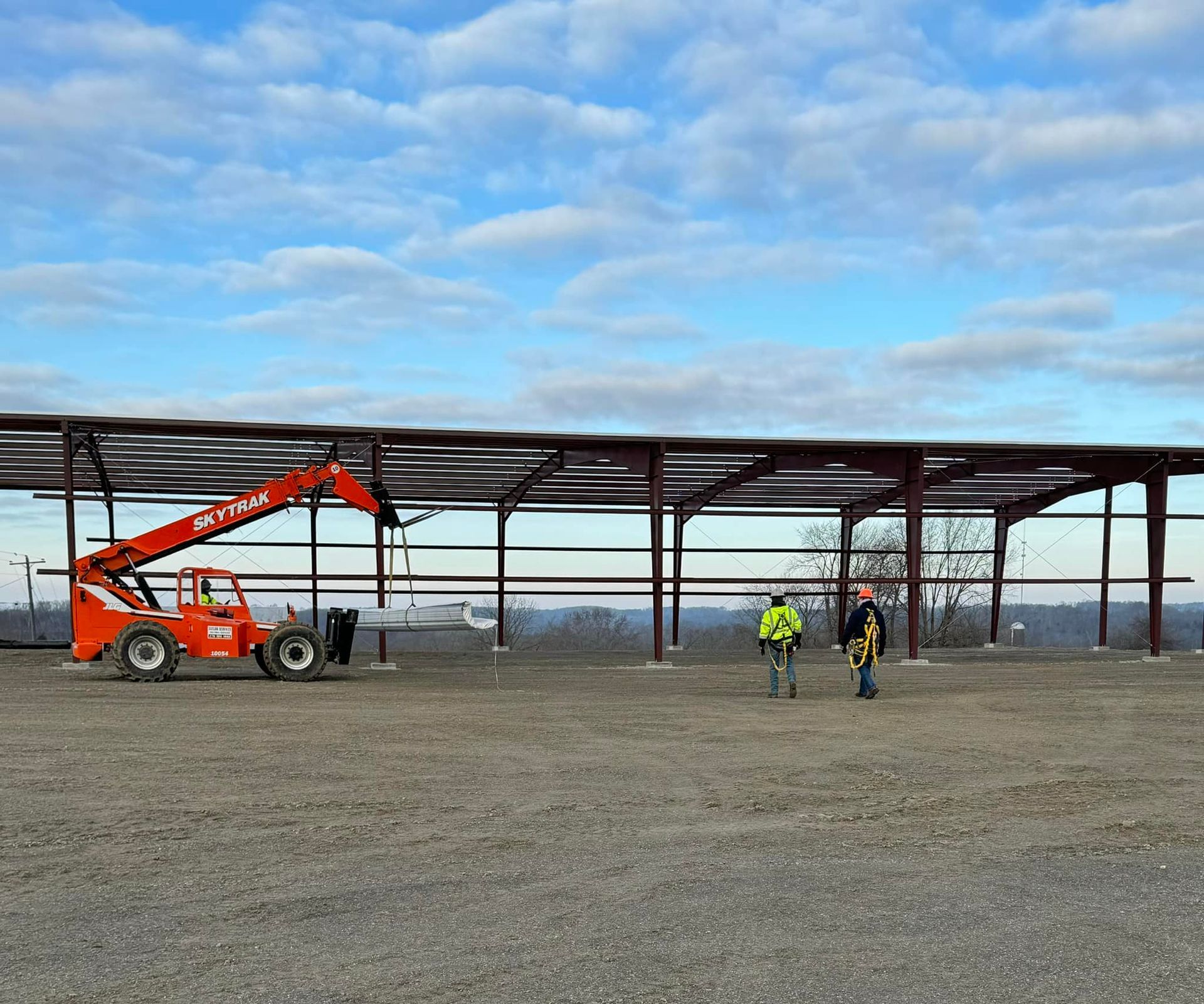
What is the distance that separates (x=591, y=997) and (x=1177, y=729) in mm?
12677

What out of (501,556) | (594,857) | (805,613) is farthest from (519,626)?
(594,857)

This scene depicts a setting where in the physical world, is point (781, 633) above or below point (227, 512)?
below

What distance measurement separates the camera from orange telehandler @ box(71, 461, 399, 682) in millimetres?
20375

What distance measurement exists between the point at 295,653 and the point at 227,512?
117 inches

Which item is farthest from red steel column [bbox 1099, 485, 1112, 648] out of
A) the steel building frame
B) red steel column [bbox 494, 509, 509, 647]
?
red steel column [bbox 494, 509, 509, 647]

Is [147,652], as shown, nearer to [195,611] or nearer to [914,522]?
[195,611]

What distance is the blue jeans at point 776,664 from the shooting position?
19.0 meters

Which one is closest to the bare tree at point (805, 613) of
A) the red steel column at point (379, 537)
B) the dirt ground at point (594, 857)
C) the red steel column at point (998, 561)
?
the red steel column at point (998, 561)

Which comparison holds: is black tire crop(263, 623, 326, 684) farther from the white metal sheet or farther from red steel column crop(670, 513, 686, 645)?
red steel column crop(670, 513, 686, 645)

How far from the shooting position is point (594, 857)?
823cm

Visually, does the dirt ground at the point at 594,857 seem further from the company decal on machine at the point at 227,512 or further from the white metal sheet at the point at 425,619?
the company decal on machine at the point at 227,512

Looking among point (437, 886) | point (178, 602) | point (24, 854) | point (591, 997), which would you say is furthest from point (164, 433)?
point (591, 997)

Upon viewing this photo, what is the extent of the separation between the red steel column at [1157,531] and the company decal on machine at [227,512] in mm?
22100

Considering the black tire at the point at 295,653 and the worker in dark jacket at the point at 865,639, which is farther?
the black tire at the point at 295,653
